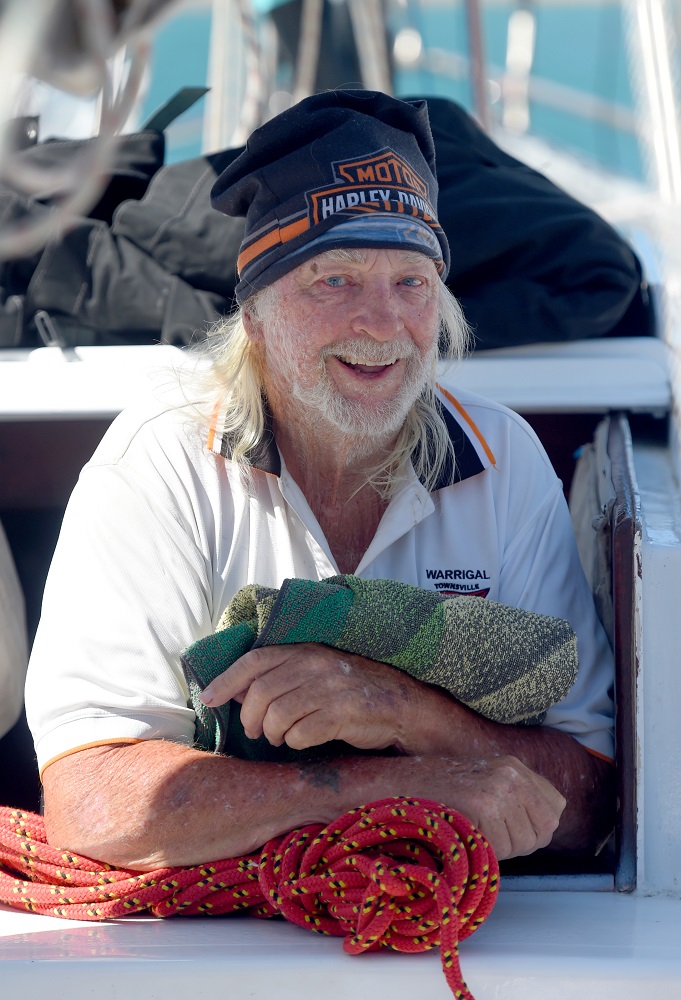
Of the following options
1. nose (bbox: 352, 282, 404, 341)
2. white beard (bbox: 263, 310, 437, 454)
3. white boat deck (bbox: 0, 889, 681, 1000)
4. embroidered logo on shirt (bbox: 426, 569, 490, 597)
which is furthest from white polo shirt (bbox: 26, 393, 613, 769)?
white boat deck (bbox: 0, 889, 681, 1000)

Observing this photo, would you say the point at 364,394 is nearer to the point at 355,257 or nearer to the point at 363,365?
the point at 363,365

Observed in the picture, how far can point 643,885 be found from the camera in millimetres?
1620

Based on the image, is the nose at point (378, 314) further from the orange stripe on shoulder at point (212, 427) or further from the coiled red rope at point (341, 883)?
the coiled red rope at point (341, 883)

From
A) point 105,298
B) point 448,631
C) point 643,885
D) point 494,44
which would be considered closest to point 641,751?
point 643,885

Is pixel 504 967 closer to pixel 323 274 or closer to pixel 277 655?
pixel 277 655

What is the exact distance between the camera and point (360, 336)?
6.56 ft

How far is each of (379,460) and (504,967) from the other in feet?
3.43

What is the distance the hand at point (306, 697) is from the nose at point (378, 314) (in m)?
0.62

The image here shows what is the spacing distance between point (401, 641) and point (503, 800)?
0.82ft

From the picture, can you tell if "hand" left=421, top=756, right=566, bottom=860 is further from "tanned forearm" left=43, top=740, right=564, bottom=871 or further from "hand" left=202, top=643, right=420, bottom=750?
"hand" left=202, top=643, right=420, bottom=750

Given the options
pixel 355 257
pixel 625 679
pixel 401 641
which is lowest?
pixel 625 679

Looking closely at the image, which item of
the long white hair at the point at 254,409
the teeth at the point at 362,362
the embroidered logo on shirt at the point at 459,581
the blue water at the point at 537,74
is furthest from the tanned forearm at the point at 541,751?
the blue water at the point at 537,74

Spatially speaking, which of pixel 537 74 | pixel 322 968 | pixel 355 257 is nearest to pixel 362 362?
pixel 355 257

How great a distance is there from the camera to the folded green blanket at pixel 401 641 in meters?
1.57
